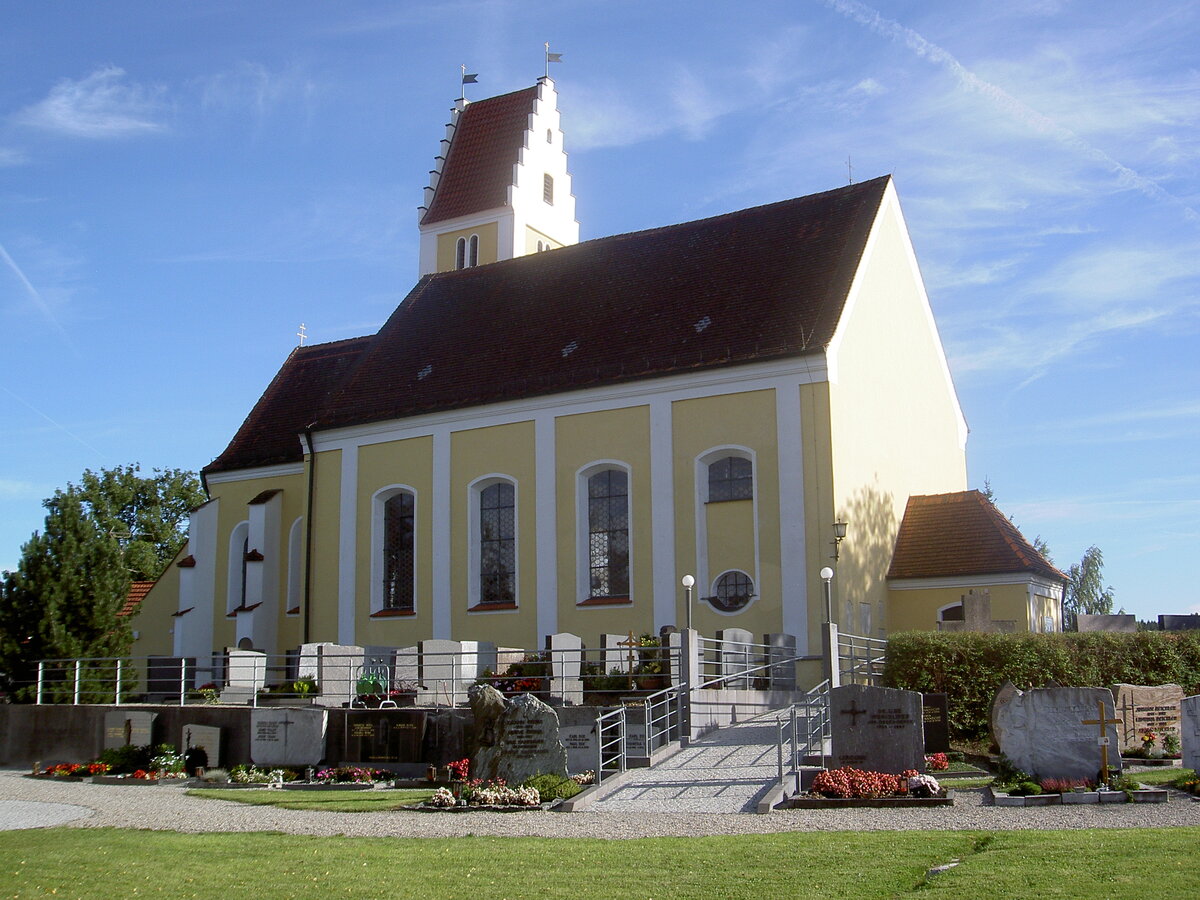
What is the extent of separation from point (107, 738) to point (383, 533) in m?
9.59

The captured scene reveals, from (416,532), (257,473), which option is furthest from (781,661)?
(257,473)

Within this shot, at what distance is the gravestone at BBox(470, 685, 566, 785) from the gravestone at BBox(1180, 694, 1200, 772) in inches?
292

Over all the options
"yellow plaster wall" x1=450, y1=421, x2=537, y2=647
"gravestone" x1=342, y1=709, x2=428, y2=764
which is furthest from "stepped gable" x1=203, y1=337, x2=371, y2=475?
"gravestone" x1=342, y1=709, x2=428, y2=764

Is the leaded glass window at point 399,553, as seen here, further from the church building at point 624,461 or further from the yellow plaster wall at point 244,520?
the yellow plaster wall at point 244,520

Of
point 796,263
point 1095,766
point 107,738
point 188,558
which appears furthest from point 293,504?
point 1095,766

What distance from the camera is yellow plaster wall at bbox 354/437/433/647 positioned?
2905cm

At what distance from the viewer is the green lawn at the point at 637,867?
364 inches

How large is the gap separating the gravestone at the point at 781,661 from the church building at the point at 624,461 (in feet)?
2.11

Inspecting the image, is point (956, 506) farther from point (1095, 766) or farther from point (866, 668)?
point (1095, 766)

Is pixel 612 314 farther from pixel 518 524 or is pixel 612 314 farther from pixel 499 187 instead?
pixel 499 187

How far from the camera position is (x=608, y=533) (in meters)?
27.0

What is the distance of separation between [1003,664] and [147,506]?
46.2 m

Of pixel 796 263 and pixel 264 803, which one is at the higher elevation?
pixel 796 263

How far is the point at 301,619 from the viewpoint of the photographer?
31500 mm
